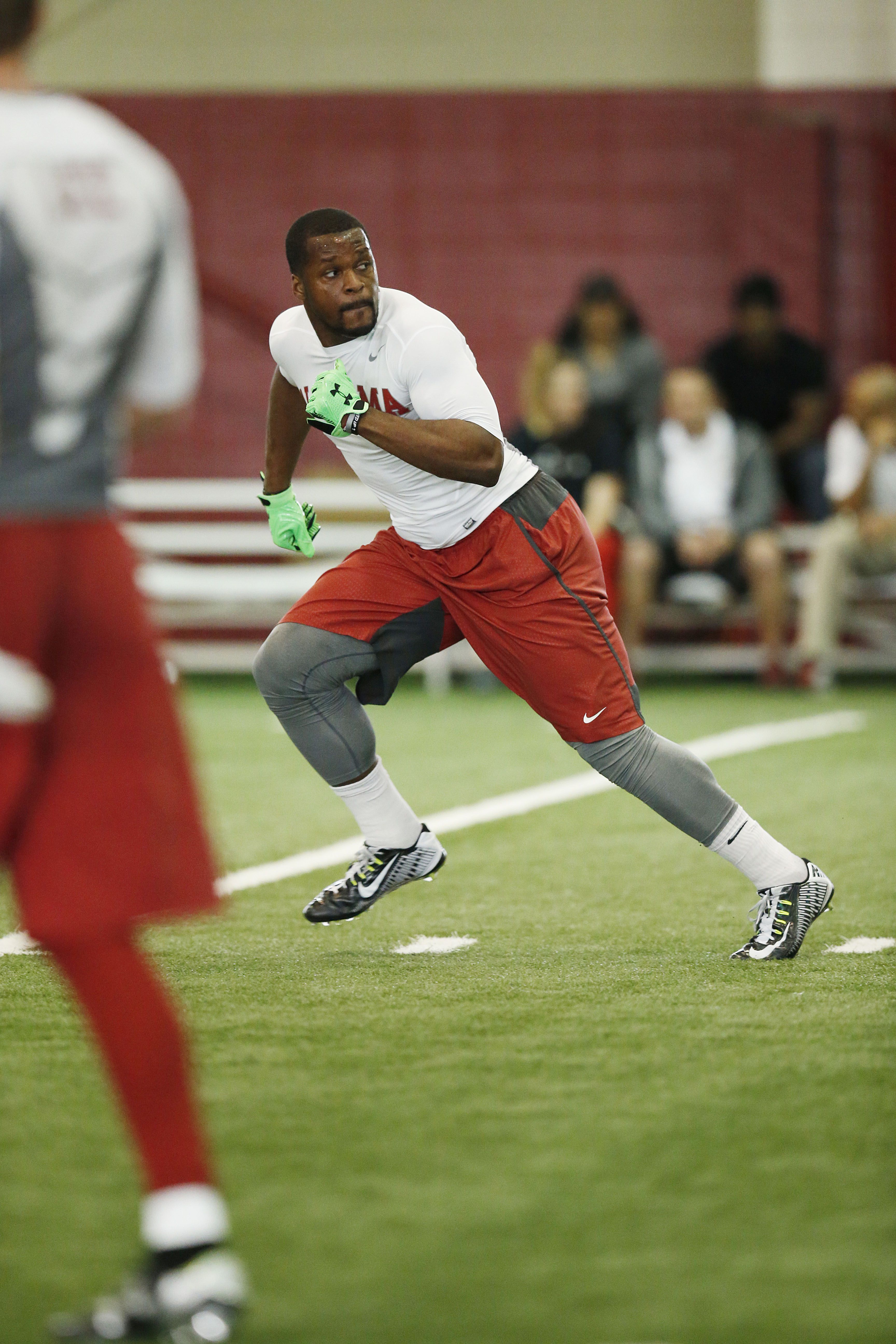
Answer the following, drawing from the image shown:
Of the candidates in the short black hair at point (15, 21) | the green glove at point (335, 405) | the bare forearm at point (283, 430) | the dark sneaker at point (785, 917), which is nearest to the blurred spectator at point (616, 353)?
the bare forearm at point (283, 430)

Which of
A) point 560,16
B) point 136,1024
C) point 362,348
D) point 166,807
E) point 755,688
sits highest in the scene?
point 560,16

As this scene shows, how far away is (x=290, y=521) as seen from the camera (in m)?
4.17

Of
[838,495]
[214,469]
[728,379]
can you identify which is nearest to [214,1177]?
[838,495]

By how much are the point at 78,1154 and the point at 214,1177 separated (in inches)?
18.3

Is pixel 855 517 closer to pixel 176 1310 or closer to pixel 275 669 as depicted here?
pixel 275 669

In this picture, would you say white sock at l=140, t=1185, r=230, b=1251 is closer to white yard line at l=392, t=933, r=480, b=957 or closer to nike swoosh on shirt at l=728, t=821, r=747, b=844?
white yard line at l=392, t=933, r=480, b=957

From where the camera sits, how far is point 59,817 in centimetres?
214

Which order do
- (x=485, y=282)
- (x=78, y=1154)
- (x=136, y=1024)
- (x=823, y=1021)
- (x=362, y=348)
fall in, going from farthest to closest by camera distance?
(x=485, y=282), (x=362, y=348), (x=823, y=1021), (x=78, y=1154), (x=136, y=1024)

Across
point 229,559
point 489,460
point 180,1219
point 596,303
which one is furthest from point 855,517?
point 180,1219

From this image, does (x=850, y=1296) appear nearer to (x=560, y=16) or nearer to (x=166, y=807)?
(x=166, y=807)

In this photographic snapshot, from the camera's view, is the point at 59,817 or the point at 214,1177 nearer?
the point at 59,817

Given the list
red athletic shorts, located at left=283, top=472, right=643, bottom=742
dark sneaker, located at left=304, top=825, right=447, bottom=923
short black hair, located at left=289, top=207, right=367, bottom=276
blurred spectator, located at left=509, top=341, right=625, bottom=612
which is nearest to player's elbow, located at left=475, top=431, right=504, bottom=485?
red athletic shorts, located at left=283, top=472, right=643, bottom=742

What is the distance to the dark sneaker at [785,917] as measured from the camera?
12.7ft

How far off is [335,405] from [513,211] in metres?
8.04
